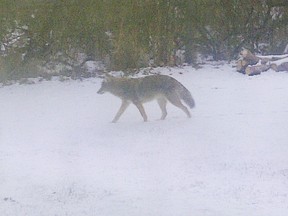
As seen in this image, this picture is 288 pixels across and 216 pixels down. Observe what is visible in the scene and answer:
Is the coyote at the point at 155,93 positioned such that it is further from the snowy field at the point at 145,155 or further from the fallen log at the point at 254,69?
the fallen log at the point at 254,69

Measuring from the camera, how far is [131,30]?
1471 centimetres

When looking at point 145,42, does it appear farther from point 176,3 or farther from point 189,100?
point 189,100

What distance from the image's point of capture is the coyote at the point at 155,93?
10.1m

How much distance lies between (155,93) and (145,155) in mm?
2042

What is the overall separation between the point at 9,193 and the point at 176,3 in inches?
349

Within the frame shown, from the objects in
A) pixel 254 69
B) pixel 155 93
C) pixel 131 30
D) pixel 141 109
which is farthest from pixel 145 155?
pixel 131 30

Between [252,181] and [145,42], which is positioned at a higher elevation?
[252,181]

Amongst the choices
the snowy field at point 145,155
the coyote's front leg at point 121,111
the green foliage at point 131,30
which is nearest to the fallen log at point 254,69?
the snowy field at point 145,155

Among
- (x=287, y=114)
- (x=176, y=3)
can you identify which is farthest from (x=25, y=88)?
(x=287, y=114)

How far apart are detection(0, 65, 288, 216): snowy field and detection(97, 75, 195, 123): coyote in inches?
7.9

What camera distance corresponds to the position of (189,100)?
1009cm

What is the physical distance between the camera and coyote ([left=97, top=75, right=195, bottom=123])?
1005 centimetres

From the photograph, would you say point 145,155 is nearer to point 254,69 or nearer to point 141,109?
point 141,109

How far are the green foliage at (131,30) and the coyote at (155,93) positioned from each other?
13.3 ft
